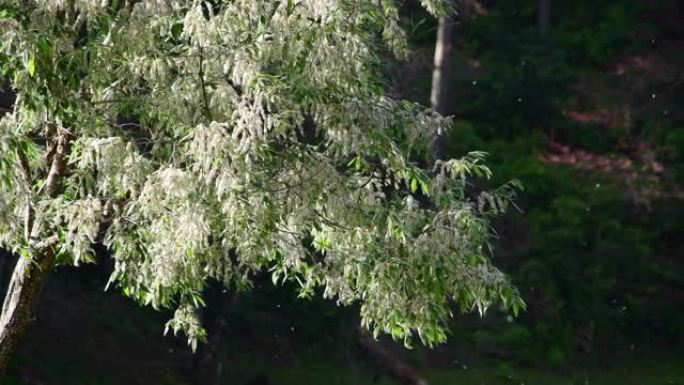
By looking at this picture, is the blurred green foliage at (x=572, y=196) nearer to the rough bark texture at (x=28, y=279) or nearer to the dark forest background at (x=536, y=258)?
the dark forest background at (x=536, y=258)

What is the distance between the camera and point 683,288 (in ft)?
68.6

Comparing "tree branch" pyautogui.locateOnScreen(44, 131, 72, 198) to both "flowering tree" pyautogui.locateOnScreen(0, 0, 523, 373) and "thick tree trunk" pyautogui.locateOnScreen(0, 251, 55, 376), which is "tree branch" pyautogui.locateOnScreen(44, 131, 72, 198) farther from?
"thick tree trunk" pyautogui.locateOnScreen(0, 251, 55, 376)

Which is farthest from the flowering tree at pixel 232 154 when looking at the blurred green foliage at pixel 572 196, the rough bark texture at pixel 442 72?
the blurred green foliage at pixel 572 196

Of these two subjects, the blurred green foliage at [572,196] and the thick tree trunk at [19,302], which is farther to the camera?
the blurred green foliage at [572,196]

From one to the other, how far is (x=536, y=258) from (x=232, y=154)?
1479 cm

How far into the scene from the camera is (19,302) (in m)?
8.12

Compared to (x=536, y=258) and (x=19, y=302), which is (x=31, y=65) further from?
(x=536, y=258)

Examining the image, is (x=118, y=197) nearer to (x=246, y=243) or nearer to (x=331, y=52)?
(x=246, y=243)

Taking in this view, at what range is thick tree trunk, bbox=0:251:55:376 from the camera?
8102 mm

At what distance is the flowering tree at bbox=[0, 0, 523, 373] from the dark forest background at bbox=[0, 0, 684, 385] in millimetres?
6959

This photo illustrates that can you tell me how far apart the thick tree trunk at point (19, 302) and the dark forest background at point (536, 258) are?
693 cm

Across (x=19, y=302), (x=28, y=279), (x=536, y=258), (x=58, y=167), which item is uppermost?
(x=536, y=258)

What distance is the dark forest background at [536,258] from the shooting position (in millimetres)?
17625

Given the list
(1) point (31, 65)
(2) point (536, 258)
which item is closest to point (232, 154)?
(1) point (31, 65)
